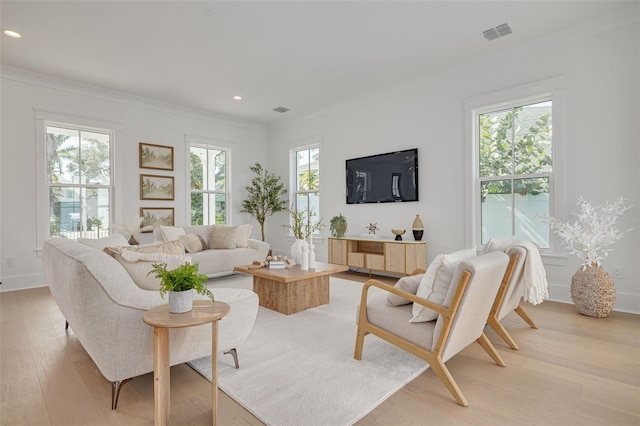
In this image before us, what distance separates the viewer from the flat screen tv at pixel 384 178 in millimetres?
5227

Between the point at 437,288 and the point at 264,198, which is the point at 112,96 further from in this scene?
the point at 437,288

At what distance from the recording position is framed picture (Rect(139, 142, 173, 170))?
593 cm

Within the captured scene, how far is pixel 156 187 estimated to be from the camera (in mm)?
6086

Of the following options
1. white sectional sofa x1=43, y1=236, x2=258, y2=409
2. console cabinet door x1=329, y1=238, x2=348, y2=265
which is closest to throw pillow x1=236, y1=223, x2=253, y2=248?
console cabinet door x1=329, y1=238, x2=348, y2=265

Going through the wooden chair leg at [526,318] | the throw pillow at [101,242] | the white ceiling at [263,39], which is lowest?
the wooden chair leg at [526,318]

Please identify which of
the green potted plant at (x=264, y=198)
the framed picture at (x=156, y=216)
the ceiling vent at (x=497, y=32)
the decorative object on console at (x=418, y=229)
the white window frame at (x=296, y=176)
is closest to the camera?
the ceiling vent at (x=497, y=32)

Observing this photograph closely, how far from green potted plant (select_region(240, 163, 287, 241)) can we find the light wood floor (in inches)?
183

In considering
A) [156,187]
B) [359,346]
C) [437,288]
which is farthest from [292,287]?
[156,187]

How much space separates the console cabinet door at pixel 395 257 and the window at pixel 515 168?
3.55 ft

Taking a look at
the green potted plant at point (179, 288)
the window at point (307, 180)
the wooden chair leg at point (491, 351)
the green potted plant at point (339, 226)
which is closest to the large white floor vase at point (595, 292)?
the wooden chair leg at point (491, 351)

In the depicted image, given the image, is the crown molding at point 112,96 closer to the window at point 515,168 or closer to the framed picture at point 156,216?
the framed picture at point 156,216

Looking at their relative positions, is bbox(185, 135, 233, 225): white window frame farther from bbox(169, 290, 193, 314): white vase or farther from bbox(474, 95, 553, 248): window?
bbox(169, 290, 193, 314): white vase

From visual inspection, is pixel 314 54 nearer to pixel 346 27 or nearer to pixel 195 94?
pixel 346 27

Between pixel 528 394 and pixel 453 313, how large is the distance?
72 cm
